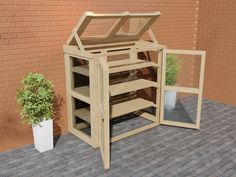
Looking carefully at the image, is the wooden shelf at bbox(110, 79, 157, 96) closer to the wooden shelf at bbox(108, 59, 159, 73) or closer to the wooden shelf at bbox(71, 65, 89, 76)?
the wooden shelf at bbox(108, 59, 159, 73)

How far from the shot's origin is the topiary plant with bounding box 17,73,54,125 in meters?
3.19

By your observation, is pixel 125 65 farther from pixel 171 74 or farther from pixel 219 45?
pixel 219 45

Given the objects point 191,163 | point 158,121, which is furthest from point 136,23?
point 191,163

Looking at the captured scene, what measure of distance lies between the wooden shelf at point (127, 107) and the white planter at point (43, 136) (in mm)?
807

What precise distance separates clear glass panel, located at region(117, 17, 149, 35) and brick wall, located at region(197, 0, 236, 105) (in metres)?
1.76

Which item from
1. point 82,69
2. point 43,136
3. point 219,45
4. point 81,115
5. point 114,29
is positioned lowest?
point 43,136

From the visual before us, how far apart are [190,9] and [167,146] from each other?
2.70 m

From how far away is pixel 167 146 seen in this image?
3.52 m

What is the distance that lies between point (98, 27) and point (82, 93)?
98 cm

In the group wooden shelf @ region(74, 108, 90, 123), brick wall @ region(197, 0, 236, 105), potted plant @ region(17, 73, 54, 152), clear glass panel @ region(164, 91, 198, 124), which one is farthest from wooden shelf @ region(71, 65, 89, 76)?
brick wall @ region(197, 0, 236, 105)

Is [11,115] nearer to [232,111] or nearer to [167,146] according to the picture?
[167,146]

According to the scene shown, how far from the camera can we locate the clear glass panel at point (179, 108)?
4345 millimetres

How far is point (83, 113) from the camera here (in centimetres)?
381

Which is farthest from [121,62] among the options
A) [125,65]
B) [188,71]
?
[188,71]
